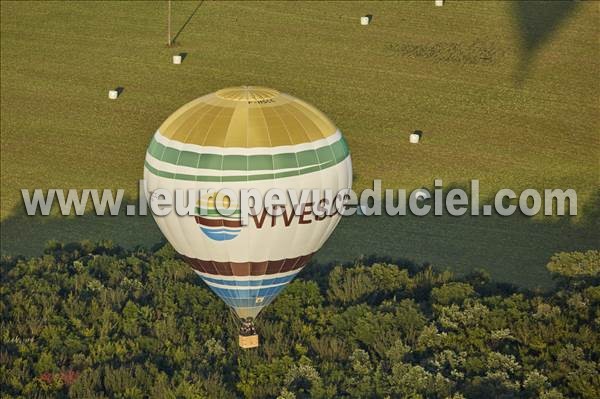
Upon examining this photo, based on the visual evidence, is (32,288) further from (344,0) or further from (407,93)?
(344,0)

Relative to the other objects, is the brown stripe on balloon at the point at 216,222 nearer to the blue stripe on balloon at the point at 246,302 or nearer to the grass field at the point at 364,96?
the blue stripe on balloon at the point at 246,302

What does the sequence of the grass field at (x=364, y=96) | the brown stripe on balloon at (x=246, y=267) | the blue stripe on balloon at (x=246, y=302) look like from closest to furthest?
the brown stripe on balloon at (x=246, y=267)
the blue stripe on balloon at (x=246, y=302)
the grass field at (x=364, y=96)

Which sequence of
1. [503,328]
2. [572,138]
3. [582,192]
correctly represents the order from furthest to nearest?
[572,138], [582,192], [503,328]

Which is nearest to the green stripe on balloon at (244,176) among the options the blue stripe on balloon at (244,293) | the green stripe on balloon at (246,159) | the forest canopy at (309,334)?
the green stripe on balloon at (246,159)

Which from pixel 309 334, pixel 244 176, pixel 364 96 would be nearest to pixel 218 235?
pixel 244 176

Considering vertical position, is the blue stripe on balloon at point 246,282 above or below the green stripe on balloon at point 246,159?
below

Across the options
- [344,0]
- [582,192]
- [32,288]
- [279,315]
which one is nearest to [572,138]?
[582,192]
